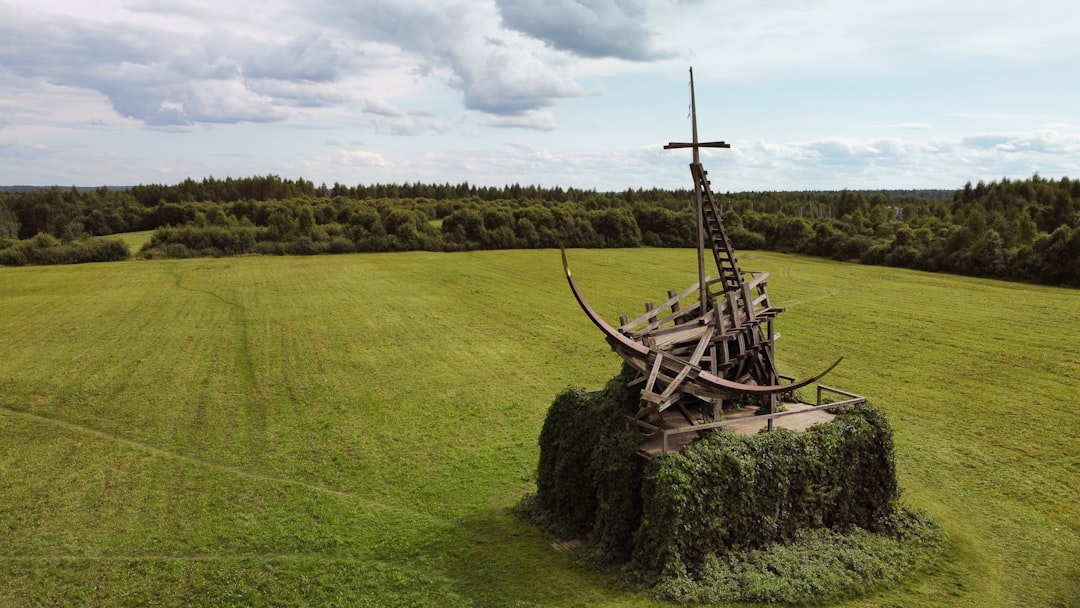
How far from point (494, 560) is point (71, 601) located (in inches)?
366

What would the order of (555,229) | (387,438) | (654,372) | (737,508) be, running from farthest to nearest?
(555,229), (387,438), (654,372), (737,508)

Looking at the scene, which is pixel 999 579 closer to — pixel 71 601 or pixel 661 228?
pixel 71 601

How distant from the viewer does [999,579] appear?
15711mm

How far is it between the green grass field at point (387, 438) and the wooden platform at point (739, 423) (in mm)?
3220

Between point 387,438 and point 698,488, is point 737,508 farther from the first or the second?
point 387,438

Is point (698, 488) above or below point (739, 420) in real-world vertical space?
below

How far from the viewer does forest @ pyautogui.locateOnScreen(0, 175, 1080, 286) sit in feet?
238

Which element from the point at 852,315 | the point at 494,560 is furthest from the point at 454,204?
the point at 494,560

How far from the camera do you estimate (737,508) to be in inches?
600

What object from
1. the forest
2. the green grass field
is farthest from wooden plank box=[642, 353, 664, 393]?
the forest

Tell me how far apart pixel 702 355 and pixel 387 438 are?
44.2 ft

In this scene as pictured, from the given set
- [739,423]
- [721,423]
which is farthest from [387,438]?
[721,423]

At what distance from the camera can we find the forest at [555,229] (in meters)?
72.6

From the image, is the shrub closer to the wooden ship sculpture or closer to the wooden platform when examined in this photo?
the wooden platform
